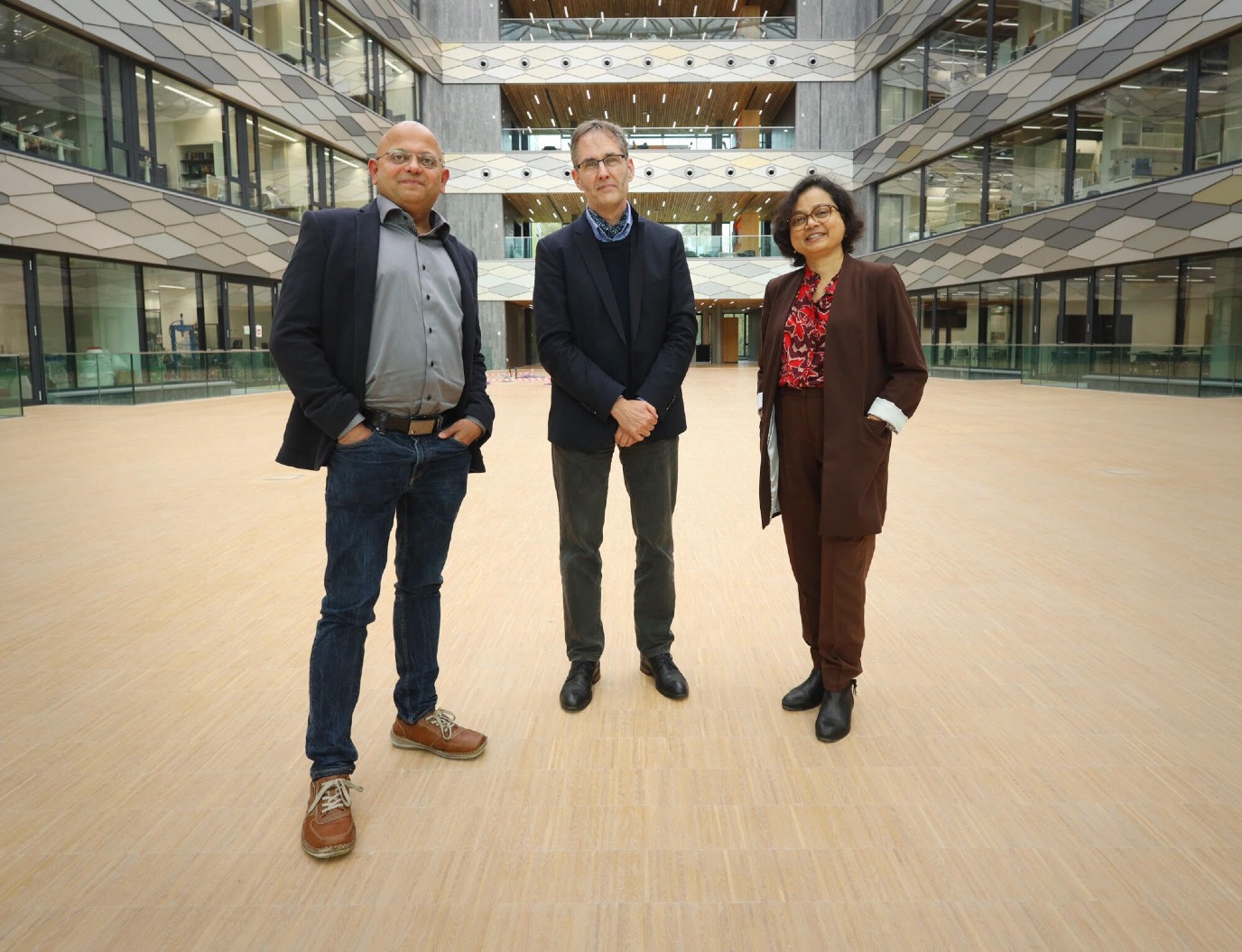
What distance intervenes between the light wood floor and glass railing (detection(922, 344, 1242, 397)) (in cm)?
1321

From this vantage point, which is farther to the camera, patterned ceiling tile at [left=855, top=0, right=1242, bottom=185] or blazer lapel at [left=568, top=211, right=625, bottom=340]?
patterned ceiling tile at [left=855, top=0, right=1242, bottom=185]

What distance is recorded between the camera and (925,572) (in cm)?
496

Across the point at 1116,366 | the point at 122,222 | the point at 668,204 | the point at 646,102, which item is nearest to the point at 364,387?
the point at 122,222

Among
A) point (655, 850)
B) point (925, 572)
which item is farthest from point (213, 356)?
point (655, 850)

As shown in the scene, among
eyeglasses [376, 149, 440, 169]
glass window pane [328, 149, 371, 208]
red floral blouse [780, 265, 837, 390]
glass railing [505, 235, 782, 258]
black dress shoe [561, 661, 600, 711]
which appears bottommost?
black dress shoe [561, 661, 600, 711]

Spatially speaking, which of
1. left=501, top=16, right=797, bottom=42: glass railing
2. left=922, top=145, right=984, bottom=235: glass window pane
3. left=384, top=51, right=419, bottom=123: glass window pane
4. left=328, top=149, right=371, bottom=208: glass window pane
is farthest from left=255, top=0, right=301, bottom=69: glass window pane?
left=922, top=145, right=984, bottom=235: glass window pane

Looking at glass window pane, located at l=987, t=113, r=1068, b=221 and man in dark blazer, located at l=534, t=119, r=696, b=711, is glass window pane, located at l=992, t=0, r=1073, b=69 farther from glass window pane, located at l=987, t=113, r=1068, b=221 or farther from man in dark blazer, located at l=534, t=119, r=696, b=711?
man in dark blazer, located at l=534, t=119, r=696, b=711

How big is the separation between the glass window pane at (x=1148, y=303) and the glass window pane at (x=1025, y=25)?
667 centimetres

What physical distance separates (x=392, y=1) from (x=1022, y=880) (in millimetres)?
32839

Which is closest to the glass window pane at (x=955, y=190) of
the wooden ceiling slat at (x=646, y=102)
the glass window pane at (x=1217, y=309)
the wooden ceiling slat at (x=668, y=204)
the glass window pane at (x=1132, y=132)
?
the glass window pane at (x=1132, y=132)

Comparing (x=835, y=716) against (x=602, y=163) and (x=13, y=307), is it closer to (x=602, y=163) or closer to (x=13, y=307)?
(x=602, y=163)

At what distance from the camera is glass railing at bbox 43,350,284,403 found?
1733 cm

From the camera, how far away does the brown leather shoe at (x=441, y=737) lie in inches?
109

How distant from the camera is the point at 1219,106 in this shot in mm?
17047
